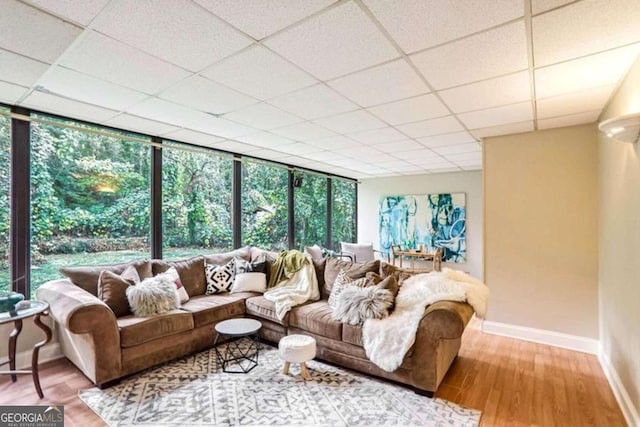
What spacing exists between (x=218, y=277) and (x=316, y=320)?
1560 mm

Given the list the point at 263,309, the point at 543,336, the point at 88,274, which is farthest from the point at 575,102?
the point at 88,274

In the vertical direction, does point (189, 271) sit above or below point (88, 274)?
below

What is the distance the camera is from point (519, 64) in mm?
2033

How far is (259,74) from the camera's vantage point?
219cm

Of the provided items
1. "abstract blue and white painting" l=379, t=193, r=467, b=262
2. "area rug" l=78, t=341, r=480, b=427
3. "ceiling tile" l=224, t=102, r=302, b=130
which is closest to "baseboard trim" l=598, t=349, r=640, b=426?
"area rug" l=78, t=341, r=480, b=427

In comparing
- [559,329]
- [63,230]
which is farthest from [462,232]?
[63,230]

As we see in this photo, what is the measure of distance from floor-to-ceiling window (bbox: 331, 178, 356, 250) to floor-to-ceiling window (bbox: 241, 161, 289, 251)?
5.34ft

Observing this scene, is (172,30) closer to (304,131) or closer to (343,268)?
(304,131)

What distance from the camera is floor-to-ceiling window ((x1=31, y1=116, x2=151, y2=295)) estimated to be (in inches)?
120

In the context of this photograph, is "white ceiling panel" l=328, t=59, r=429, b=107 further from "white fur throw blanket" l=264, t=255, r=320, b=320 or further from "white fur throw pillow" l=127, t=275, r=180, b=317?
"white fur throw pillow" l=127, t=275, r=180, b=317

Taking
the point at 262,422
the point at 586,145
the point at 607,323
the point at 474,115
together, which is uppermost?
the point at 474,115

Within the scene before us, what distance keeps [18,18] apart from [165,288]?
228 cm

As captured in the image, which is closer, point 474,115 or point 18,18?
point 18,18

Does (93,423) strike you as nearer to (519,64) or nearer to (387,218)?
(519,64)
